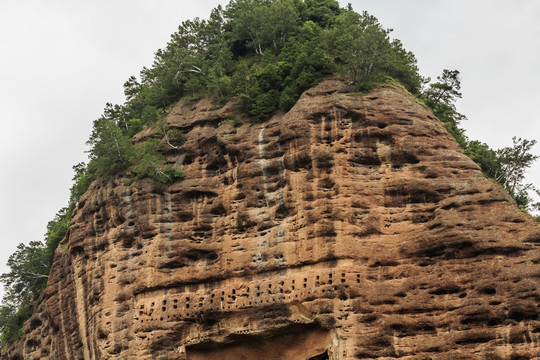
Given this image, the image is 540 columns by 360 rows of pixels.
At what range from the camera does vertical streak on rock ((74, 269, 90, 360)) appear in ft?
123

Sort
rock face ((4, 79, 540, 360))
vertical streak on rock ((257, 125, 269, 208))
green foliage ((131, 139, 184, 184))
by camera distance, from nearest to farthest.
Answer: rock face ((4, 79, 540, 360)) → vertical streak on rock ((257, 125, 269, 208)) → green foliage ((131, 139, 184, 184))

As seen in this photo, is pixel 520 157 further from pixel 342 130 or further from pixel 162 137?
pixel 162 137

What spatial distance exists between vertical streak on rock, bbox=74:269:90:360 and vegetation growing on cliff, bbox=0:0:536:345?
5.75 m

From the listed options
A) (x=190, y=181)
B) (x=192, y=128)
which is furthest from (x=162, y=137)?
(x=190, y=181)

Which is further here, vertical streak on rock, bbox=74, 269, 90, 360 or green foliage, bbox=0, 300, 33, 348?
green foliage, bbox=0, 300, 33, 348

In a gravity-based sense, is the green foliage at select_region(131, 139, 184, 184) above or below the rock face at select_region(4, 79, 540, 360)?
above

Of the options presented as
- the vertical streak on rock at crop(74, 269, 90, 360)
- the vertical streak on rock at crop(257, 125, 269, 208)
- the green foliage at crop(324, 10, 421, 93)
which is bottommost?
the vertical streak on rock at crop(74, 269, 90, 360)

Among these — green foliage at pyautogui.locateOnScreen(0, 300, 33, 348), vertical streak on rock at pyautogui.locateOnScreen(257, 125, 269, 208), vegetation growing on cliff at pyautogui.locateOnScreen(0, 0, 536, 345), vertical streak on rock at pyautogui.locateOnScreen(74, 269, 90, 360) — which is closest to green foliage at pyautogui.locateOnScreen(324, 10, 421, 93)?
vegetation growing on cliff at pyautogui.locateOnScreen(0, 0, 536, 345)

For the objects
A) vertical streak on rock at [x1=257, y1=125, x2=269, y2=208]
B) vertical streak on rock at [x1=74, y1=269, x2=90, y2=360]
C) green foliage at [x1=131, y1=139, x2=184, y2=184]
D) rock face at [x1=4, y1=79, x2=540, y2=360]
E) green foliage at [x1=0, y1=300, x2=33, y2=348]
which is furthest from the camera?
green foliage at [x1=0, y1=300, x2=33, y2=348]

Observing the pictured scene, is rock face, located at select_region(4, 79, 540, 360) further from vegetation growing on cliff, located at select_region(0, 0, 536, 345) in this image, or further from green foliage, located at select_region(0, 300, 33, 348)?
green foliage, located at select_region(0, 300, 33, 348)

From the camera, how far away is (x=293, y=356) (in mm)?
32594

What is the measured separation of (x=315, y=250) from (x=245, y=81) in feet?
41.7

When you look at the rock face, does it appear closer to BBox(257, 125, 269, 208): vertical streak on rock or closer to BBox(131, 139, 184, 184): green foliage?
BBox(257, 125, 269, 208): vertical streak on rock

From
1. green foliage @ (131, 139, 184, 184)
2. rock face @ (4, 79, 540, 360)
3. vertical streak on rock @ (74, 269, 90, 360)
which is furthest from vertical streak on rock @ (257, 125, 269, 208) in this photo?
vertical streak on rock @ (74, 269, 90, 360)
